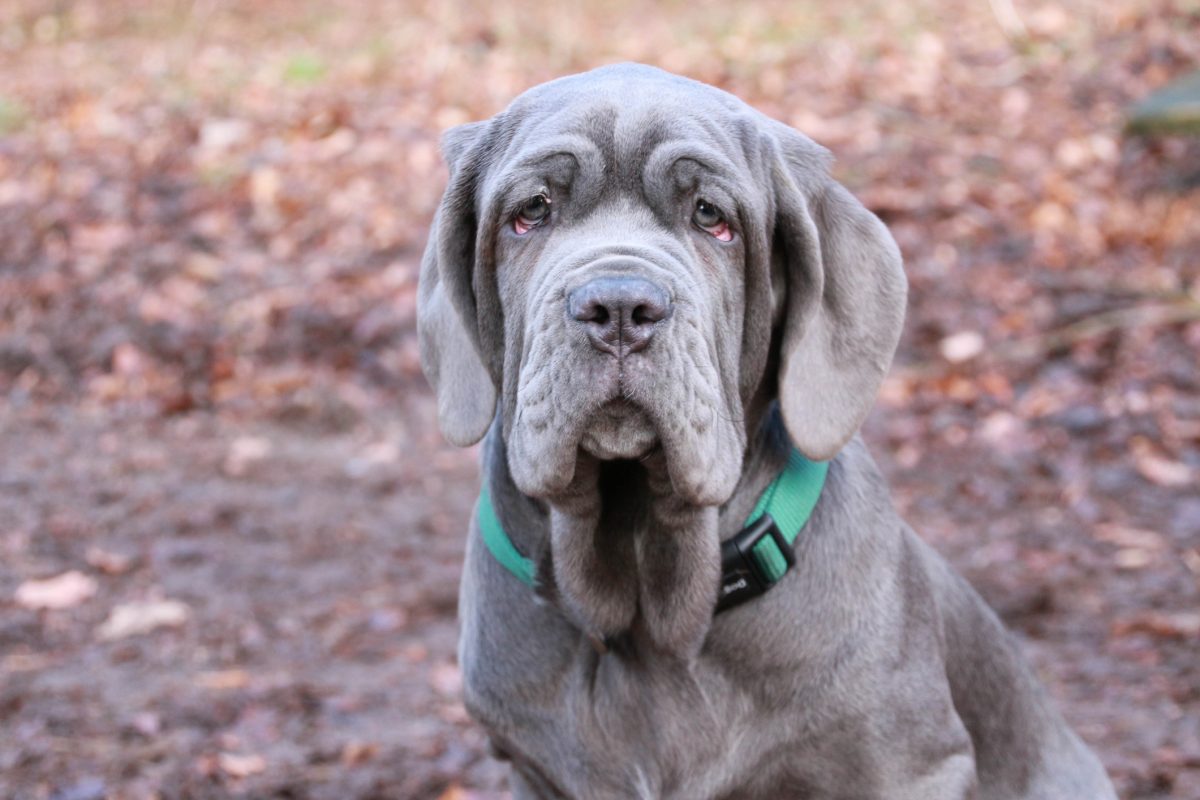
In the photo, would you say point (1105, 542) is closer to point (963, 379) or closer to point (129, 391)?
point (963, 379)

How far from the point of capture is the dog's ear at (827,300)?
2.89m

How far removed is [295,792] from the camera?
4.45 meters

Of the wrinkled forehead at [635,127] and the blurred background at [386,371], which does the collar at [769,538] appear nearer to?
the wrinkled forehead at [635,127]

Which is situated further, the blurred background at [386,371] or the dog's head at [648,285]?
the blurred background at [386,371]

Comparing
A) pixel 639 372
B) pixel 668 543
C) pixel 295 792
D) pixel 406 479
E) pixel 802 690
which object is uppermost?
pixel 639 372

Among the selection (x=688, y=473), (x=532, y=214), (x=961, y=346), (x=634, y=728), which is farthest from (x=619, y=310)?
(x=961, y=346)

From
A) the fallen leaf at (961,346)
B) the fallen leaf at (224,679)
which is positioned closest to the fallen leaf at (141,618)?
the fallen leaf at (224,679)

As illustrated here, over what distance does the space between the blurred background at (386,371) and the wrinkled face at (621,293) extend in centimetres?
210

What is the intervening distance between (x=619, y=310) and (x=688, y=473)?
1.22ft

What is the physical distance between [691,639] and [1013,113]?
799 cm

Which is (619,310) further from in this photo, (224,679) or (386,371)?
(386,371)

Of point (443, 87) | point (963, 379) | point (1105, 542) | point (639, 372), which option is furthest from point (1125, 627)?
point (443, 87)

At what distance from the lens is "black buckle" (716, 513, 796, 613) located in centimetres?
292

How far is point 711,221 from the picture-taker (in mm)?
2865
